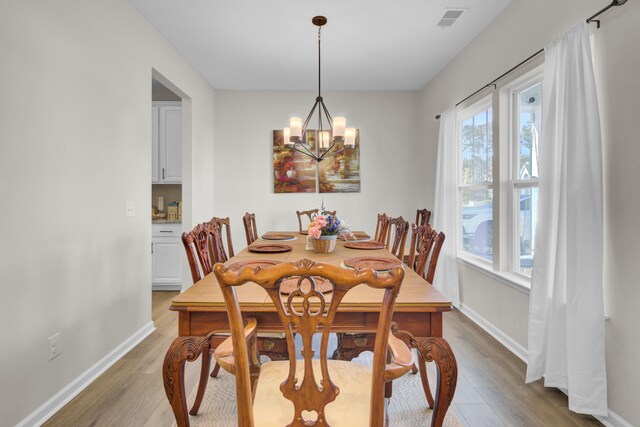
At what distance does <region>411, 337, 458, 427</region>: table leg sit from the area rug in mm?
586

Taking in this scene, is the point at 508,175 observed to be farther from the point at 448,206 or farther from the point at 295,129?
the point at 295,129

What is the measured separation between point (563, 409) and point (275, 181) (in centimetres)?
405

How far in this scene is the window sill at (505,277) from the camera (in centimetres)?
267

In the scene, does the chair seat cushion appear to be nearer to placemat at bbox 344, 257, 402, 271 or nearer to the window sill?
placemat at bbox 344, 257, 402, 271

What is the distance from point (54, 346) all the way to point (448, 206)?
142 inches

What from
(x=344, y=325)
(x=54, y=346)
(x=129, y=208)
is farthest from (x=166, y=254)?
(x=344, y=325)

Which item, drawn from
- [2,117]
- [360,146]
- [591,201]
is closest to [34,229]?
[2,117]

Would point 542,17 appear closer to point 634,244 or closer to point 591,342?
point 634,244

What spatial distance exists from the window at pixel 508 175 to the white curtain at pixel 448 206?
264 millimetres

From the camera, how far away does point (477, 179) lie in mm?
3703

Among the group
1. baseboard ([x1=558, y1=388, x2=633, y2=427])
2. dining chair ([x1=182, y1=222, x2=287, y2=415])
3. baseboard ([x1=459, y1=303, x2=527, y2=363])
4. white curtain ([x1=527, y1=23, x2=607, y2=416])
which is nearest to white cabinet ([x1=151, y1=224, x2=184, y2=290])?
dining chair ([x1=182, y1=222, x2=287, y2=415])

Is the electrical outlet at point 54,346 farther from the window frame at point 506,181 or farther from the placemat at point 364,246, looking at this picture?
the window frame at point 506,181

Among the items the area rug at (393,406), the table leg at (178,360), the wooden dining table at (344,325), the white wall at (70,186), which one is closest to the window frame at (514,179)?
the area rug at (393,406)

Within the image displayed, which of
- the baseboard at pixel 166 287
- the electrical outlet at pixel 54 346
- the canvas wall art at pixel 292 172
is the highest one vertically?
the canvas wall art at pixel 292 172
